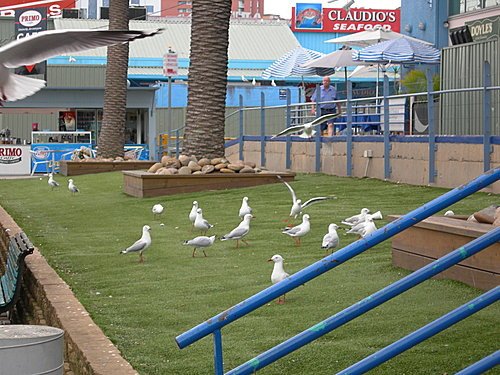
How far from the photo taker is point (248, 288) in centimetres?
888

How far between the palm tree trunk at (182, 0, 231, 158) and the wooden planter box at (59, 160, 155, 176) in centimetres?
832

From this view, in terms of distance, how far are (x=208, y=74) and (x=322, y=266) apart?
1559cm

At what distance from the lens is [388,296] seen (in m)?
4.93

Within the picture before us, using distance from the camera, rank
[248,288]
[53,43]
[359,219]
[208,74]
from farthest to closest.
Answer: [208,74] < [359,219] < [53,43] < [248,288]

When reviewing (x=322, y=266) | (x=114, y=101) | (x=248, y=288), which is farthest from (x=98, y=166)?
(x=322, y=266)

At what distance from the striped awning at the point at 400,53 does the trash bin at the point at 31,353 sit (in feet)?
71.5

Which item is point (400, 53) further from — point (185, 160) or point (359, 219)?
point (359, 219)

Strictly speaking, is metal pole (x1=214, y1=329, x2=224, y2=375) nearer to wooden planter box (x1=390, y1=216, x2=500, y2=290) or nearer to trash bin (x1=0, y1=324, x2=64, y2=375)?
trash bin (x1=0, y1=324, x2=64, y2=375)

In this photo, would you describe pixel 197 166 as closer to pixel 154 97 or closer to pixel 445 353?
pixel 445 353

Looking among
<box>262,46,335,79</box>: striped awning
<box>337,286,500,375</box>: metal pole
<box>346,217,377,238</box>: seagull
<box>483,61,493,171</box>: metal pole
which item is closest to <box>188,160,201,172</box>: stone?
<box>483,61,493,171</box>: metal pole

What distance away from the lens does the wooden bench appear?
33.0 ft

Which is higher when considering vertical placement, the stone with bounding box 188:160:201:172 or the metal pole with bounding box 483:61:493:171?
the metal pole with bounding box 483:61:493:171

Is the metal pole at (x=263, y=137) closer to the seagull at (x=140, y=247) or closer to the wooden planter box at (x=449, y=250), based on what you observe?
the seagull at (x=140, y=247)

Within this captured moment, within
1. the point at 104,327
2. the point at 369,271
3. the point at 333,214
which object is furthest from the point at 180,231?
the point at 104,327
